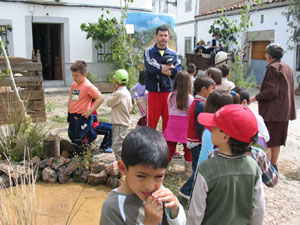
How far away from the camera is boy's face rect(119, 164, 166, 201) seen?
1.39 metres

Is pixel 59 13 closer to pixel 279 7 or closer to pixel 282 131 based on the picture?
pixel 279 7

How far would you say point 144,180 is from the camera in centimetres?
140

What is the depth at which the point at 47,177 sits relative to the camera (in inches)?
162

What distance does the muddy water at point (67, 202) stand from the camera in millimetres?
3309

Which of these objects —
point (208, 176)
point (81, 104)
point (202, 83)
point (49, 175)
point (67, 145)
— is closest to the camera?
point (208, 176)

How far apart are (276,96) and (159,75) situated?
5.24 ft

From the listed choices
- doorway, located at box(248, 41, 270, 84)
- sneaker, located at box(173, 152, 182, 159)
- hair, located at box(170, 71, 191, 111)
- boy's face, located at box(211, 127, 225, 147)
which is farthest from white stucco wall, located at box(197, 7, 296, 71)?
boy's face, located at box(211, 127, 225, 147)

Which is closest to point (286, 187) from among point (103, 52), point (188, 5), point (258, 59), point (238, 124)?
point (238, 124)

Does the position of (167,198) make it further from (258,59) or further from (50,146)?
(258,59)

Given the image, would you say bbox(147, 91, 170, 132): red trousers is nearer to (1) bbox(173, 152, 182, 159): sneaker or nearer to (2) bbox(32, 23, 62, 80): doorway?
(1) bbox(173, 152, 182, 159): sneaker

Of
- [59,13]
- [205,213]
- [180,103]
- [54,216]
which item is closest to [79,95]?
[180,103]

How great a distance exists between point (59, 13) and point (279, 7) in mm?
8532

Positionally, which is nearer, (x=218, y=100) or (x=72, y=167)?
(x=218, y=100)

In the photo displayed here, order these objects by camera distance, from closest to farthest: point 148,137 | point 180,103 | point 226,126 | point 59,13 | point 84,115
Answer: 1. point 148,137
2. point 226,126
3. point 180,103
4. point 84,115
5. point 59,13
